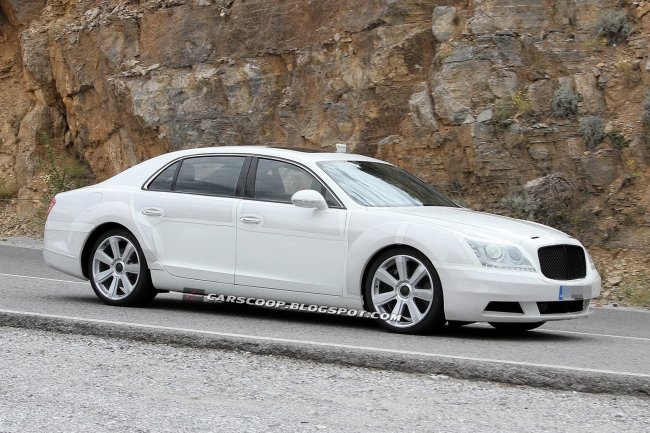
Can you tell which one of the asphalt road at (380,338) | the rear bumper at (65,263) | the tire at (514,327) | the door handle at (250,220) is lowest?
the asphalt road at (380,338)

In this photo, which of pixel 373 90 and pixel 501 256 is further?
pixel 373 90

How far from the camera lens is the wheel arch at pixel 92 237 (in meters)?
10.8

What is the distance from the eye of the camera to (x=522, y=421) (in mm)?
6250

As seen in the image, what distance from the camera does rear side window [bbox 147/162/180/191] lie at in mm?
10750

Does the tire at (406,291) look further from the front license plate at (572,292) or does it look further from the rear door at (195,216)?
the rear door at (195,216)

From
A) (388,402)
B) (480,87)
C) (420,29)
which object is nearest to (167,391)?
(388,402)

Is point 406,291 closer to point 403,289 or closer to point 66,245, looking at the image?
point 403,289

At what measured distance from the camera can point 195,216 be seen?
1031 centimetres

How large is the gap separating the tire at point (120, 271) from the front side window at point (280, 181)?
51.7 inches

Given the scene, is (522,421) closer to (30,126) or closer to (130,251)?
(130,251)

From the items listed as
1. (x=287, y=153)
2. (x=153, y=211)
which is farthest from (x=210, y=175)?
(x=287, y=153)

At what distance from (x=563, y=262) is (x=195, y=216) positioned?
325 cm

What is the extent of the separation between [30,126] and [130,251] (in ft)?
50.0

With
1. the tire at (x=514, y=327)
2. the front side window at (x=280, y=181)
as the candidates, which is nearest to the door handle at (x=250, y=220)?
the front side window at (x=280, y=181)
